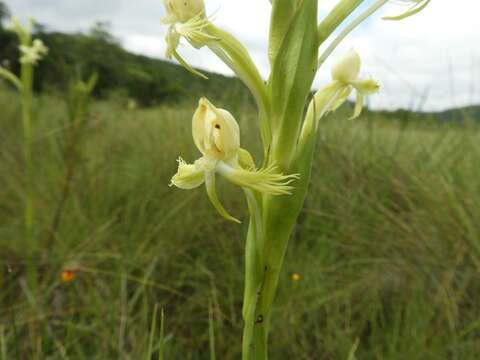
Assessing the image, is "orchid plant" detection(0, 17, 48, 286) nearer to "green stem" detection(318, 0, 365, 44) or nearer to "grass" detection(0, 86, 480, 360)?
"grass" detection(0, 86, 480, 360)

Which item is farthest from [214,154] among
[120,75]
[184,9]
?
[120,75]

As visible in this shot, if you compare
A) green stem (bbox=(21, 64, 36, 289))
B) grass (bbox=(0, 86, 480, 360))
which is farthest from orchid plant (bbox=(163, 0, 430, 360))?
green stem (bbox=(21, 64, 36, 289))

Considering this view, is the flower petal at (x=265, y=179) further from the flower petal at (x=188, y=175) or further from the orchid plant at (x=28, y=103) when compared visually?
the orchid plant at (x=28, y=103)

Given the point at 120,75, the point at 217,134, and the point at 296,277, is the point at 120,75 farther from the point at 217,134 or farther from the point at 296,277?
the point at 217,134

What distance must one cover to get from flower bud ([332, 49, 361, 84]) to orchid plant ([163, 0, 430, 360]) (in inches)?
5.0

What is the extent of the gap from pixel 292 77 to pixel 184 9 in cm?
27

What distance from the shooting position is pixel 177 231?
2191 millimetres

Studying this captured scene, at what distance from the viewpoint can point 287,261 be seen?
205 cm

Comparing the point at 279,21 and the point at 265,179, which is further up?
the point at 279,21

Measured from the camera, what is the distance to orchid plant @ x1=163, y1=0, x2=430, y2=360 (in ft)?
2.63

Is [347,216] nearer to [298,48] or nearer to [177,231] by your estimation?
[177,231]

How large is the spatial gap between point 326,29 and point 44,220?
1.99 m

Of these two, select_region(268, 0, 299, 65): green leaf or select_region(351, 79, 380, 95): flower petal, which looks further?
select_region(351, 79, 380, 95): flower petal

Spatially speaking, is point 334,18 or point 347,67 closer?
point 334,18
